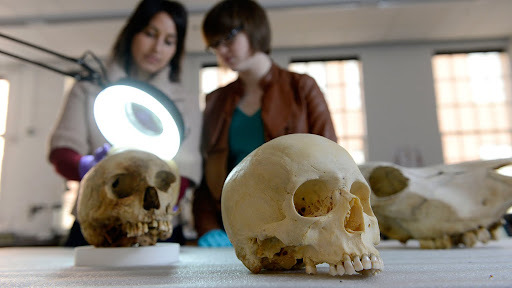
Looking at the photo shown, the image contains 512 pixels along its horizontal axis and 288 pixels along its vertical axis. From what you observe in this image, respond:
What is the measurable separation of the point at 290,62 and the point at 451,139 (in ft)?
7.65

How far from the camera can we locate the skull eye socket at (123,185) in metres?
1.09

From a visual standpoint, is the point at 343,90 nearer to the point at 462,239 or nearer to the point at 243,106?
the point at 243,106

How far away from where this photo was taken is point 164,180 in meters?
1.15

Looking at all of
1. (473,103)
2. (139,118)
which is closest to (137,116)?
(139,118)

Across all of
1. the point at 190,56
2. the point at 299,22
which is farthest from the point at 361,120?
the point at 190,56

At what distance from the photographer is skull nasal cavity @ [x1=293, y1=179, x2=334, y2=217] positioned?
29.2 inches

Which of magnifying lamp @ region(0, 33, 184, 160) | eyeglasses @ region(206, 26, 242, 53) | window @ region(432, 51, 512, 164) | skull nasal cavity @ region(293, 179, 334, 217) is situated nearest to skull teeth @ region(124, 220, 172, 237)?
magnifying lamp @ region(0, 33, 184, 160)

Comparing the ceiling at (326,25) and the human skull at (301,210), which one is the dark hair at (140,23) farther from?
the ceiling at (326,25)

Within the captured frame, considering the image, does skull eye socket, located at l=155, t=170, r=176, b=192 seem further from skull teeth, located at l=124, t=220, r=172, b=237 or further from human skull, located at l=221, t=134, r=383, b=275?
human skull, located at l=221, t=134, r=383, b=275

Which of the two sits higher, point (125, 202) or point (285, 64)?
point (285, 64)

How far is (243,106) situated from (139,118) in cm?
71

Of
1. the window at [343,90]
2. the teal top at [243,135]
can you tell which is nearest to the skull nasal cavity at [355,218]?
the teal top at [243,135]

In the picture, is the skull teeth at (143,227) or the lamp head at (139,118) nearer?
the lamp head at (139,118)

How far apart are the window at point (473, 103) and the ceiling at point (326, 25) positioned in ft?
1.26
